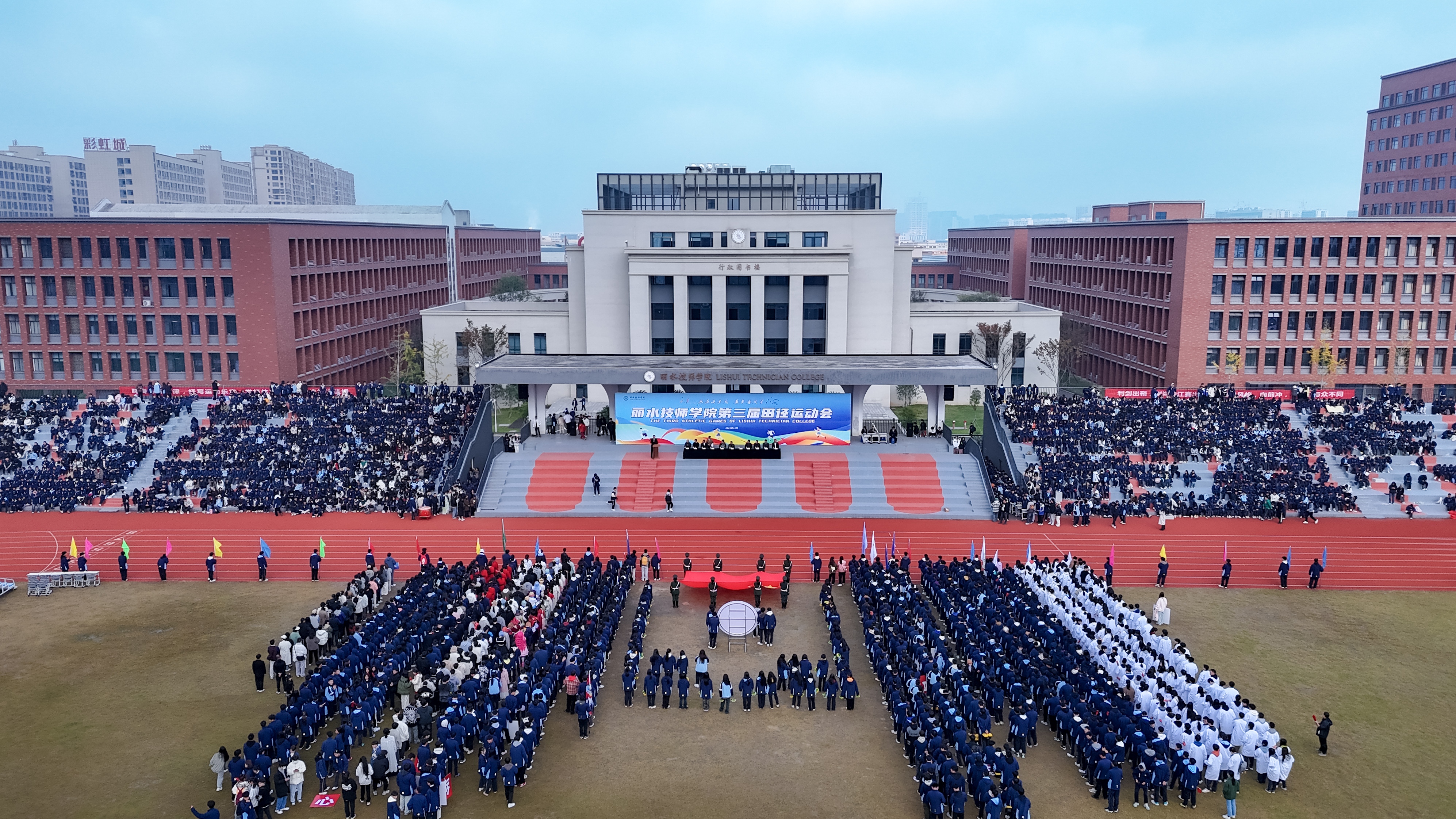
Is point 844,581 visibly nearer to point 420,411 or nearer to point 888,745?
point 888,745

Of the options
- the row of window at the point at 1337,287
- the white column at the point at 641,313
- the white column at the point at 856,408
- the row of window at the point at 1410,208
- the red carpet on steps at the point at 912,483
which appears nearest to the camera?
the red carpet on steps at the point at 912,483

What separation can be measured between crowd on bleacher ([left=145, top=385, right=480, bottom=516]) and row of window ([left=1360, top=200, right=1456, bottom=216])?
269 feet

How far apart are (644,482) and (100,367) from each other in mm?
40282

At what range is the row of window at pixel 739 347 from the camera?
51.7 m

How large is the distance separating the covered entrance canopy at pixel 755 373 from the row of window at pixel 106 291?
82.7 ft

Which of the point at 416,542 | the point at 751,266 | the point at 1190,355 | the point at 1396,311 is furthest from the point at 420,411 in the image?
the point at 1396,311

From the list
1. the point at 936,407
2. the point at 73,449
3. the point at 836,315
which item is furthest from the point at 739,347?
the point at 73,449

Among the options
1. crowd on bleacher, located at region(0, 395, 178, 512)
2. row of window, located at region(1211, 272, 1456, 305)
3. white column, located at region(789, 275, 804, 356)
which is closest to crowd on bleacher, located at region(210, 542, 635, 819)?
crowd on bleacher, located at region(0, 395, 178, 512)

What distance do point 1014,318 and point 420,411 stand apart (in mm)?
35133

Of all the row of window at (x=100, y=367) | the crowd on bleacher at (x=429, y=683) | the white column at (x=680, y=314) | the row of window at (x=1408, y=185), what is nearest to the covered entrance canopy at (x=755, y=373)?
the white column at (x=680, y=314)

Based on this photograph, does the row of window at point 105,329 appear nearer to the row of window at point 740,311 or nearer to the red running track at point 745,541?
the red running track at point 745,541

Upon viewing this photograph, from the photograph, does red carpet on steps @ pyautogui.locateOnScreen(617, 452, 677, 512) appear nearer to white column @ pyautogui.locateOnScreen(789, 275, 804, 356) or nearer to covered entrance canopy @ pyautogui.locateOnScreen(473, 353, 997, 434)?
covered entrance canopy @ pyautogui.locateOnScreen(473, 353, 997, 434)

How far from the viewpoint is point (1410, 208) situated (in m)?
85.1

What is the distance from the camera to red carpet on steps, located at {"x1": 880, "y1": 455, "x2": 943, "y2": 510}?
38.0 m
